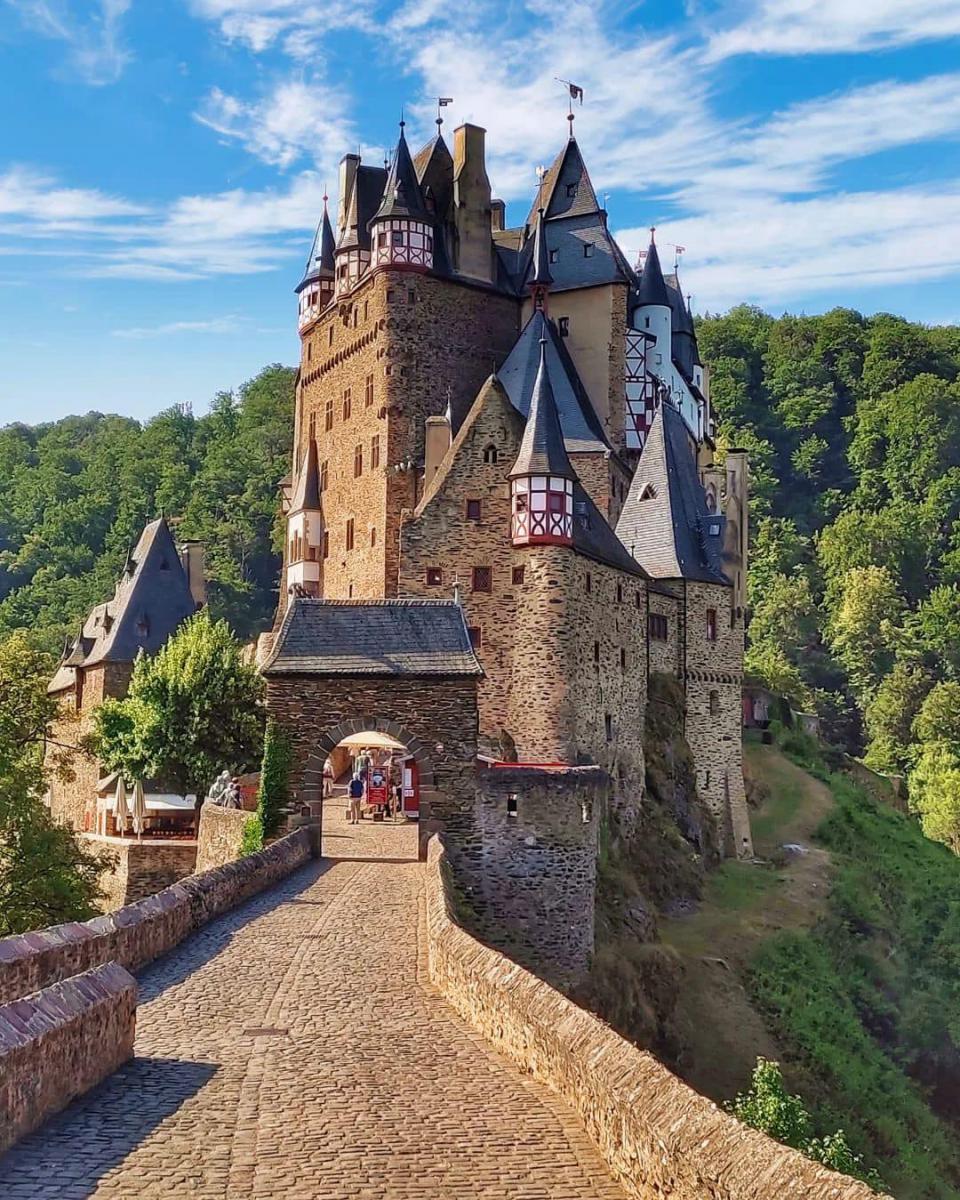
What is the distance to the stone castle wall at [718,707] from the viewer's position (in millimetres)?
44938

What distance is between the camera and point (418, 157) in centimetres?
5434

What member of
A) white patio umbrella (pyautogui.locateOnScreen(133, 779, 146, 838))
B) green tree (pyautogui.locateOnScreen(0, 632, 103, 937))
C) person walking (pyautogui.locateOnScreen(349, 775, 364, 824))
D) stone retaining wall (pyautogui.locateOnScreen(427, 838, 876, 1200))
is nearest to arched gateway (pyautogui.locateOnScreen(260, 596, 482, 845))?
green tree (pyautogui.locateOnScreen(0, 632, 103, 937))

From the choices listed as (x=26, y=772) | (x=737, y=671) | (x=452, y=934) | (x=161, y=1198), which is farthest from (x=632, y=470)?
(x=161, y=1198)

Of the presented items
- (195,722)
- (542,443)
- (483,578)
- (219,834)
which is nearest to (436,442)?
(542,443)

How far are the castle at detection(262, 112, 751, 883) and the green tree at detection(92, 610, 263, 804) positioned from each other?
445 centimetres

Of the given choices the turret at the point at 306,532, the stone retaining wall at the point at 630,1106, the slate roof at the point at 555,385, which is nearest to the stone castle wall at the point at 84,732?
the turret at the point at 306,532

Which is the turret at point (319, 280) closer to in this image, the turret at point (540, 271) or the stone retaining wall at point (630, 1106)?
the turret at point (540, 271)

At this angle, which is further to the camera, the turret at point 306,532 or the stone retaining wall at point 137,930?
the turret at point 306,532

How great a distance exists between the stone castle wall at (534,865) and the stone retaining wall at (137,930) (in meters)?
3.72

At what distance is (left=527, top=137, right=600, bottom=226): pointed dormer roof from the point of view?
173 feet

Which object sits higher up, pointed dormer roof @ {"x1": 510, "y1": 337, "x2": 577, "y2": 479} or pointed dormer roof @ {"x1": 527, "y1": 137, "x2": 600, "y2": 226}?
pointed dormer roof @ {"x1": 527, "y1": 137, "x2": 600, "y2": 226}

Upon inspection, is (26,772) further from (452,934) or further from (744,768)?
(744,768)

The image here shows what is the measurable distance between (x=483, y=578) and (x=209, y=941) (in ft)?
68.4

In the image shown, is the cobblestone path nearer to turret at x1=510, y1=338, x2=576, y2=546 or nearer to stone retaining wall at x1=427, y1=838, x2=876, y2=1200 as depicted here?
stone retaining wall at x1=427, y1=838, x2=876, y2=1200
